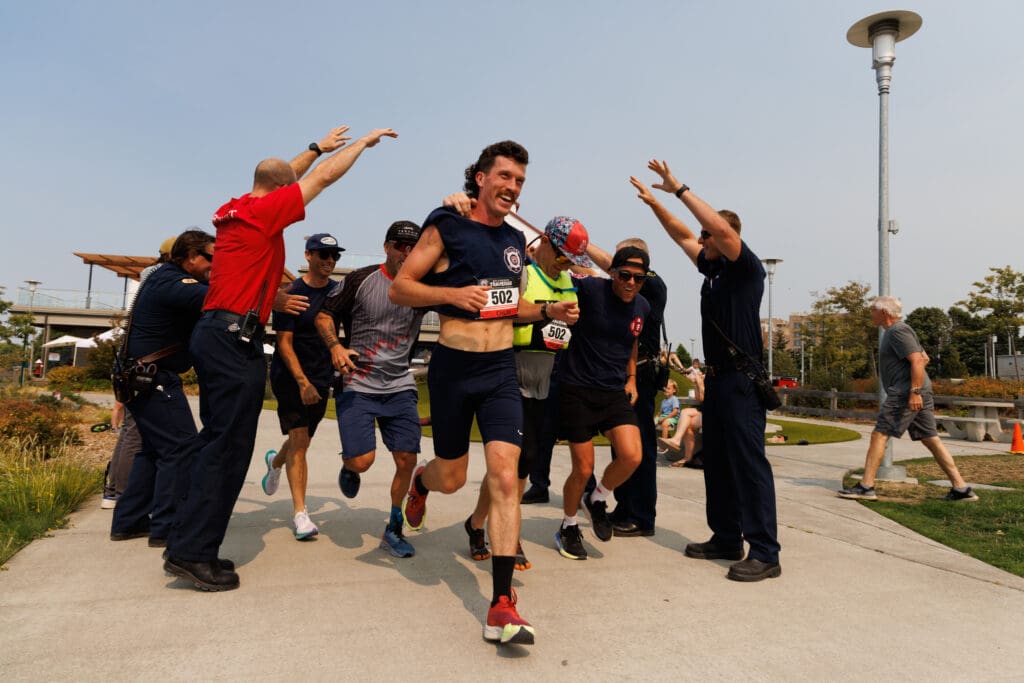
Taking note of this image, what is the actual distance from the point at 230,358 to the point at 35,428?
6.27 m

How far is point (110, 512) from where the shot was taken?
5.22m

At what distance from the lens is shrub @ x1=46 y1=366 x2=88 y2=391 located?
27.9m

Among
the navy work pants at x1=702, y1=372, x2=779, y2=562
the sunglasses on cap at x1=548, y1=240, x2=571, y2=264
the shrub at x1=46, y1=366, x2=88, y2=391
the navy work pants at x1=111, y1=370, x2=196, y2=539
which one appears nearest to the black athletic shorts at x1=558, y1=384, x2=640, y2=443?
the navy work pants at x1=702, y1=372, x2=779, y2=562

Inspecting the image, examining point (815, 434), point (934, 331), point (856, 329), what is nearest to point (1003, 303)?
point (856, 329)

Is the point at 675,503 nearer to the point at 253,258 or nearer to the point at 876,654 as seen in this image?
the point at 876,654

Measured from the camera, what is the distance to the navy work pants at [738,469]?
4.09 m

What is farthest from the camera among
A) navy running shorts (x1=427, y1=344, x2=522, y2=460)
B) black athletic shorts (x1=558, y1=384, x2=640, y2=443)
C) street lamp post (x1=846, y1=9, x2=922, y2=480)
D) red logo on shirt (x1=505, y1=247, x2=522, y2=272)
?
street lamp post (x1=846, y1=9, x2=922, y2=480)

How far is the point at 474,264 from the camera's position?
3.37 metres

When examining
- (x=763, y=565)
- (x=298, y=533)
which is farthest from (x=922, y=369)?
(x=298, y=533)

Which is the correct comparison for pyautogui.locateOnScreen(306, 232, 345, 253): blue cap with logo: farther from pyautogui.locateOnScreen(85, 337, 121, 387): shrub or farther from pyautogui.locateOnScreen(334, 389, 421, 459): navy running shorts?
pyautogui.locateOnScreen(85, 337, 121, 387): shrub

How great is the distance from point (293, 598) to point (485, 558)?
1280 mm

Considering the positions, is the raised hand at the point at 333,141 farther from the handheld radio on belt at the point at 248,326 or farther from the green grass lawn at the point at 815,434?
the green grass lawn at the point at 815,434

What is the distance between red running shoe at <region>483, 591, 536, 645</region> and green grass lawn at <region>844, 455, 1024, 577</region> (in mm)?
3385

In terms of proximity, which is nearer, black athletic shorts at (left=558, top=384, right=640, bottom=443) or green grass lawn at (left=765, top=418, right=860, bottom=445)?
black athletic shorts at (left=558, top=384, right=640, bottom=443)
